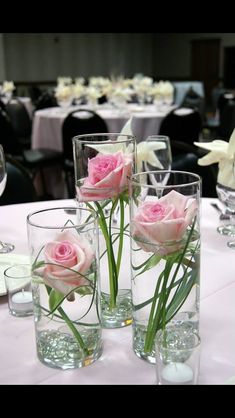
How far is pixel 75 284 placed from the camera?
652 millimetres

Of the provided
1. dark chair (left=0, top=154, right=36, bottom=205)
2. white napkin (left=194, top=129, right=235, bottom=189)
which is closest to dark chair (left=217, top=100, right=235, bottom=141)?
dark chair (left=0, top=154, right=36, bottom=205)

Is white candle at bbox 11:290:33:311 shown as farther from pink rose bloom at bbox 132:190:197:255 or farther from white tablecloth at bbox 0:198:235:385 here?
pink rose bloom at bbox 132:190:197:255

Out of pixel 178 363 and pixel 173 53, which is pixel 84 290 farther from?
pixel 173 53

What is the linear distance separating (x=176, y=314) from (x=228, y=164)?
0.48 m

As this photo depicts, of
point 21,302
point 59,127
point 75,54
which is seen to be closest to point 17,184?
point 21,302

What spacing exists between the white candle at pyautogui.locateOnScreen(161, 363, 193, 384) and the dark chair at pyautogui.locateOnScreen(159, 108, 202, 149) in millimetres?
3390

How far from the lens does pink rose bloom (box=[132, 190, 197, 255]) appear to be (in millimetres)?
613

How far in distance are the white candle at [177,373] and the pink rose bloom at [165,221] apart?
139mm

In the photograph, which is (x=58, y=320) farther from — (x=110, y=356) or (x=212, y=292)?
(x=212, y=292)

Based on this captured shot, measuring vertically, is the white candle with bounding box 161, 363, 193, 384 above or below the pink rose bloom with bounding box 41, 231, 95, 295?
below

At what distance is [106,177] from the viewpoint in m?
0.74

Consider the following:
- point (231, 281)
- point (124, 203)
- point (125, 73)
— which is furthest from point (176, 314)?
point (125, 73)

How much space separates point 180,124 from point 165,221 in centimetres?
340

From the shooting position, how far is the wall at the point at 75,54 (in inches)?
455
